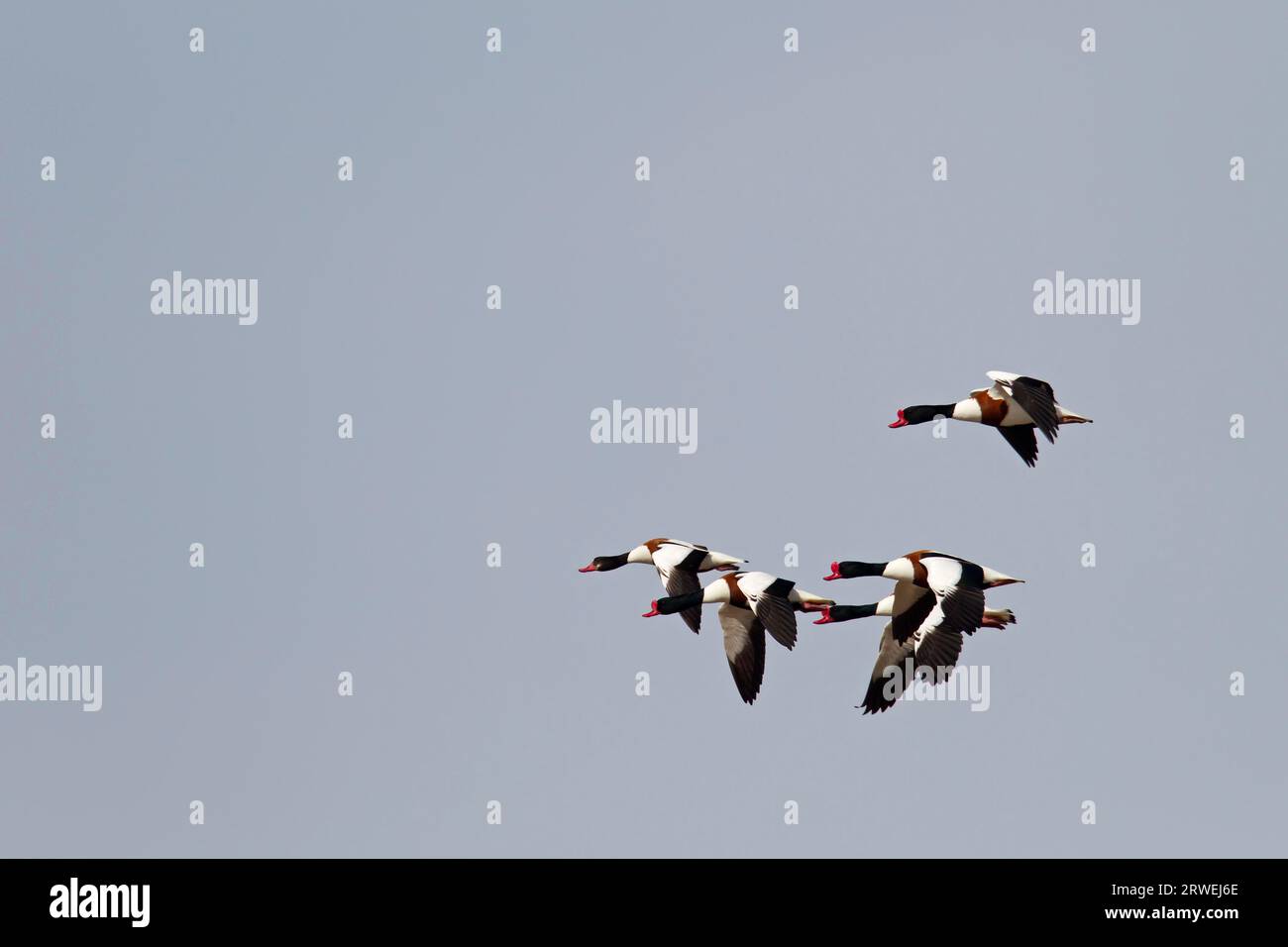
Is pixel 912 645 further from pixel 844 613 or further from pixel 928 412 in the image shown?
pixel 928 412

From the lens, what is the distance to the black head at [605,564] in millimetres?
54078

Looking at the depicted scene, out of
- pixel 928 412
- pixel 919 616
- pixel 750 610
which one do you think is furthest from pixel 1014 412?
pixel 750 610

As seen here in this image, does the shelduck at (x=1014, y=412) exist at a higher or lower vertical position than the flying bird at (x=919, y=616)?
higher

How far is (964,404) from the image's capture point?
48.0m

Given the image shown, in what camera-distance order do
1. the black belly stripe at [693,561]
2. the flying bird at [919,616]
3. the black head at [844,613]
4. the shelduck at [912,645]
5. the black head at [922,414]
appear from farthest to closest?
the black belly stripe at [693,561] < the black head at [844,613] < the black head at [922,414] < the shelduck at [912,645] < the flying bird at [919,616]

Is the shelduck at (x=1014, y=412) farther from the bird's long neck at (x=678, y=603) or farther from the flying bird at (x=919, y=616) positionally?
the bird's long neck at (x=678, y=603)

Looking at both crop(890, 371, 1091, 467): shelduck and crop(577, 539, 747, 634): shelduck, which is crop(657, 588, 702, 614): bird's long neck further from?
crop(890, 371, 1091, 467): shelduck

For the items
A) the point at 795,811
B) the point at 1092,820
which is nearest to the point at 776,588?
the point at 795,811

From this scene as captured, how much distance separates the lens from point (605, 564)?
54.4m

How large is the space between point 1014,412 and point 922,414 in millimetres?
1755

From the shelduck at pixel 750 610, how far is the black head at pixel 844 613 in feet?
0.70

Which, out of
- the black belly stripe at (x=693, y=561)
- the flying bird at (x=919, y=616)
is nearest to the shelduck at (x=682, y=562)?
the black belly stripe at (x=693, y=561)
